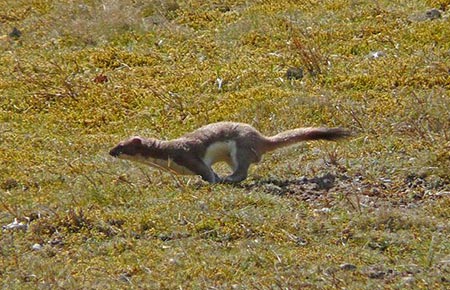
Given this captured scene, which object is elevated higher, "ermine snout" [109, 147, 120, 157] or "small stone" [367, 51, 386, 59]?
"ermine snout" [109, 147, 120, 157]

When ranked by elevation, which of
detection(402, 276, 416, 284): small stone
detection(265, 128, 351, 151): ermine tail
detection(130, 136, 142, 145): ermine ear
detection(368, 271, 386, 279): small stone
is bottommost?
detection(130, 136, 142, 145): ermine ear

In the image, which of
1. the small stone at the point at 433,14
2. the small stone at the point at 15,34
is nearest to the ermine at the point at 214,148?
the small stone at the point at 433,14

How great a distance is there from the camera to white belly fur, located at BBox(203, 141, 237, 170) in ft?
29.3

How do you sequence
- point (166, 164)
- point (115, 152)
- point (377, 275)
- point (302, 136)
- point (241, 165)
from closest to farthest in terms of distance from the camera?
point (377, 275), point (241, 165), point (302, 136), point (166, 164), point (115, 152)

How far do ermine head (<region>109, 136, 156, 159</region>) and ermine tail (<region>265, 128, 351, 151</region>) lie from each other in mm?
957

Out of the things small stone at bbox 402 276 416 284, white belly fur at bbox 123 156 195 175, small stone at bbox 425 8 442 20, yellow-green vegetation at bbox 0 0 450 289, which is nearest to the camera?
small stone at bbox 402 276 416 284

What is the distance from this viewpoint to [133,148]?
30.2 ft

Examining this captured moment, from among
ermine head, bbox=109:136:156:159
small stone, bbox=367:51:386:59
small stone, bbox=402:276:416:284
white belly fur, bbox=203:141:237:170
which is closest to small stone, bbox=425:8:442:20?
small stone, bbox=367:51:386:59

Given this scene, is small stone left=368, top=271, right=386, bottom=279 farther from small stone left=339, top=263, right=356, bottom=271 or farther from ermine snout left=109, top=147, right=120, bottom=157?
ermine snout left=109, top=147, right=120, bottom=157

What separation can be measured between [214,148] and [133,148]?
0.66 metres

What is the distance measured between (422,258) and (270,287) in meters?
0.98

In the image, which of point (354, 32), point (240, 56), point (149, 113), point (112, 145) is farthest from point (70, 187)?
point (354, 32)

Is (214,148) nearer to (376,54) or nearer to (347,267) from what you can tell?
(347,267)

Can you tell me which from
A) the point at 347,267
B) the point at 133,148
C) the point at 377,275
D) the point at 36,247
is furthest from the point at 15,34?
the point at 377,275
